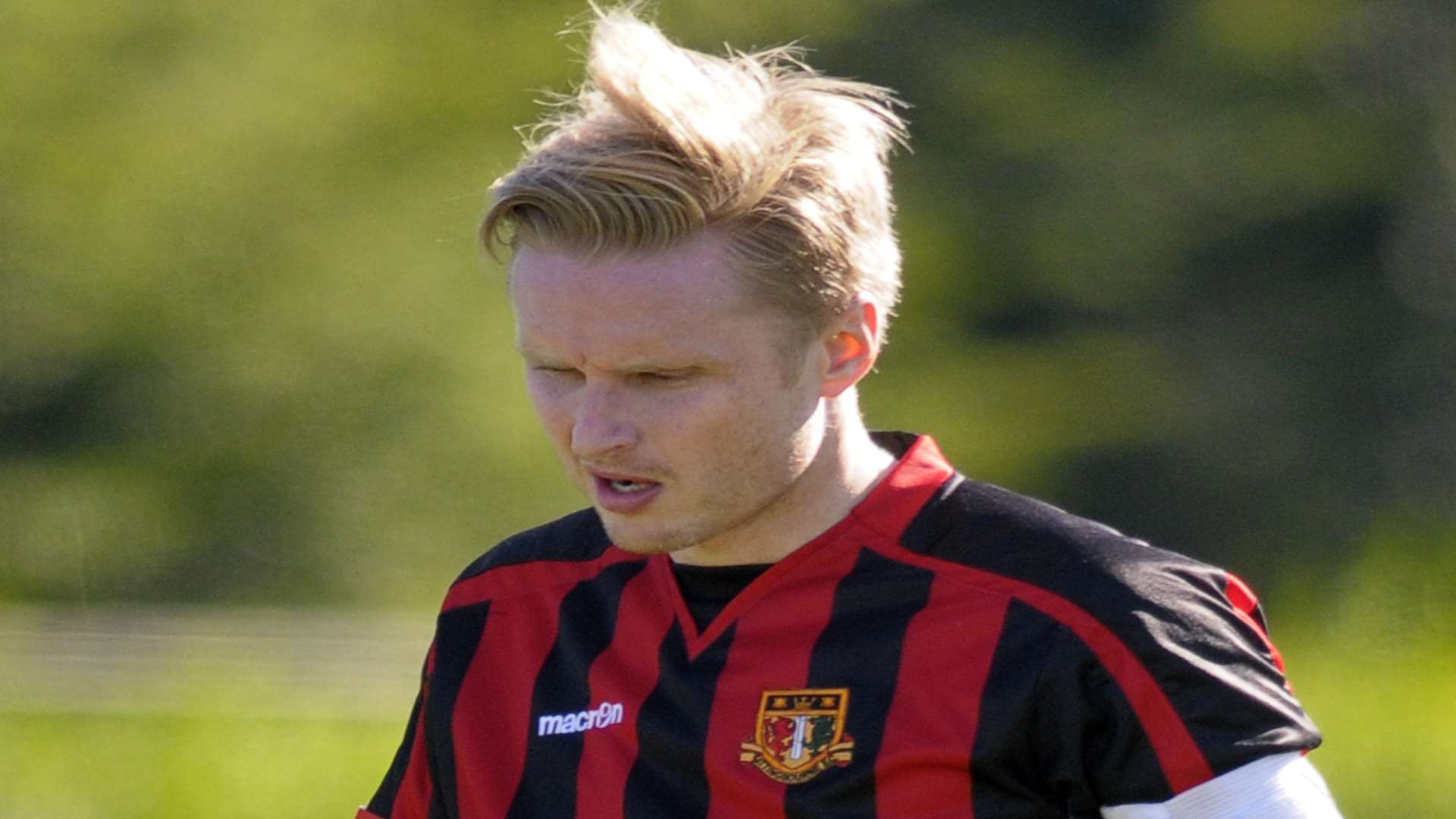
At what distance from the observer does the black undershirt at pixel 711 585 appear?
1965 millimetres

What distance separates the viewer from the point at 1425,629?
6.24 meters

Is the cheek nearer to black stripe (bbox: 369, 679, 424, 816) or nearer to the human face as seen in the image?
the human face

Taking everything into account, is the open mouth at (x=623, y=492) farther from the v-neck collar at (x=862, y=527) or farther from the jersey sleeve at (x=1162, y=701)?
the jersey sleeve at (x=1162, y=701)

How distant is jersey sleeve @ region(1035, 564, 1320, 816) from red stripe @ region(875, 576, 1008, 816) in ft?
0.25

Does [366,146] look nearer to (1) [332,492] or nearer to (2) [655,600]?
(1) [332,492]

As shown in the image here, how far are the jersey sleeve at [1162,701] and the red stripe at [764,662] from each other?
269mm

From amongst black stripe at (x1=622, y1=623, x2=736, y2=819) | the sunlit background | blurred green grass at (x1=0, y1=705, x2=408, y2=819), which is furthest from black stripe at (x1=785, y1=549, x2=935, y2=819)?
the sunlit background

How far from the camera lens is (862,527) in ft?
6.34

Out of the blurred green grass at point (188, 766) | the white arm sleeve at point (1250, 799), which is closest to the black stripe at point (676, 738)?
the white arm sleeve at point (1250, 799)

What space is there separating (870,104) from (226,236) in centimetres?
770

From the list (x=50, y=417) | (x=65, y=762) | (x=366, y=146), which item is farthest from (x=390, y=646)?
(x=366, y=146)

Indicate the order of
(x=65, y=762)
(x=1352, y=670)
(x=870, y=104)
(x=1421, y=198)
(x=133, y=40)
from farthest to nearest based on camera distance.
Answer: (x=133, y=40) < (x=1421, y=198) < (x=1352, y=670) < (x=65, y=762) < (x=870, y=104)

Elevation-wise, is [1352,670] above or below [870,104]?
below

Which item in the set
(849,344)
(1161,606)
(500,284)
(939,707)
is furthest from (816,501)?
(500,284)
